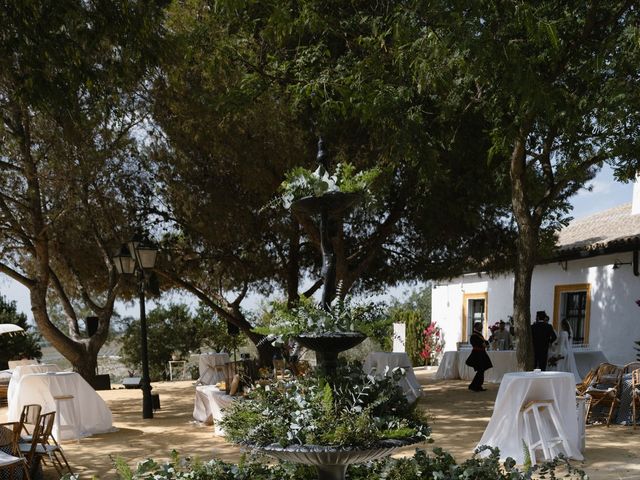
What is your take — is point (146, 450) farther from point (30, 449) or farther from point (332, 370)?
point (332, 370)

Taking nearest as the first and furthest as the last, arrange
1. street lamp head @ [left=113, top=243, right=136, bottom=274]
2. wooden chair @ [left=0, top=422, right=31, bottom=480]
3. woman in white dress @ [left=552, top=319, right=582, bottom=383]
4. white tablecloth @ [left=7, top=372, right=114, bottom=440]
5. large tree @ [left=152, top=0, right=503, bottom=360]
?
wooden chair @ [left=0, top=422, right=31, bottom=480] < white tablecloth @ [left=7, top=372, right=114, bottom=440] < large tree @ [left=152, top=0, right=503, bottom=360] < street lamp head @ [left=113, top=243, right=136, bottom=274] < woman in white dress @ [left=552, top=319, right=582, bottom=383]

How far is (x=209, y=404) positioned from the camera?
9695 millimetres

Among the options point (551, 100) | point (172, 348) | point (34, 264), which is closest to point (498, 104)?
point (551, 100)

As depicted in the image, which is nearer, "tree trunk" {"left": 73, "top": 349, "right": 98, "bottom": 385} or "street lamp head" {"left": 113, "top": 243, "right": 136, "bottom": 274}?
"street lamp head" {"left": 113, "top": 243, "right": 136, "bottom": 274}

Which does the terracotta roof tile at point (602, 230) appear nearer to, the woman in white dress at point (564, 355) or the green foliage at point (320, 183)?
the woman in white dress at point (564, 355)

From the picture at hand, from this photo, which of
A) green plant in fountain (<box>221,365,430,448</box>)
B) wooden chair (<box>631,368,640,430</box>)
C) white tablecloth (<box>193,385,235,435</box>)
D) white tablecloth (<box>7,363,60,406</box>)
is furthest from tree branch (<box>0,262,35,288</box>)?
wooden chair (<box>631,368,640,430</box>)

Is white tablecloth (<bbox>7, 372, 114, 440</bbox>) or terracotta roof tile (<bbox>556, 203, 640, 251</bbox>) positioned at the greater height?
terracotta roof tile (<bbox>556, 203, 640, 251</bbox>)

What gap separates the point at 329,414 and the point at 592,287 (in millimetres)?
13388

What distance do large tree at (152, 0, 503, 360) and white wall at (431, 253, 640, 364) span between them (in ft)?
12.2

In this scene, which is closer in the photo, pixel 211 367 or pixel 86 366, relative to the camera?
pixel 86 366

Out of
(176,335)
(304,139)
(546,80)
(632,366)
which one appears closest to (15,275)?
(304,139)

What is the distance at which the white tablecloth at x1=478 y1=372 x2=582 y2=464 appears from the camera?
6957mm

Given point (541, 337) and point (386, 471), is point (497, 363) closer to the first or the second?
point (541, 337)

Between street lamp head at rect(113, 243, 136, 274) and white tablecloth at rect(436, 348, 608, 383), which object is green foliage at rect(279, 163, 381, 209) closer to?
street lamp head at rect(113, 243, 136, 274)
